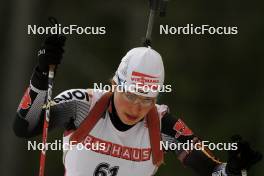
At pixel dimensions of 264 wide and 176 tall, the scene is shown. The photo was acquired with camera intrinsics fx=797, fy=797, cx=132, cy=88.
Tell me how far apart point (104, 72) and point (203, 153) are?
23.9ft

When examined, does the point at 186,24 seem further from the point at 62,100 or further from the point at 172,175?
the point at 62,100

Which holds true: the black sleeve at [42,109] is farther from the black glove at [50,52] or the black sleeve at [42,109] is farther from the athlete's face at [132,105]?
the athlete's face at [132,105]

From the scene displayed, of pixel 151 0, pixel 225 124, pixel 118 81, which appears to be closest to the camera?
pixel 118 81

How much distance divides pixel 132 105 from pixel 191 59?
317 inches

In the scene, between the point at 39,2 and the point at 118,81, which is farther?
the point at 39,2

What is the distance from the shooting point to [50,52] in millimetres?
4117

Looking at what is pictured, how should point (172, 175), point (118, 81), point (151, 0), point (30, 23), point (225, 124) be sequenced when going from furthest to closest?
1. point (225, 124)
2. point (172, 175)
3. point (30, 23)
4. point (151, 0)
5. point (118, 81)

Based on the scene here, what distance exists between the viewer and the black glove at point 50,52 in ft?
13.5

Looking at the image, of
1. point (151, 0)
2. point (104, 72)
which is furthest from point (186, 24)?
point (151, 0)

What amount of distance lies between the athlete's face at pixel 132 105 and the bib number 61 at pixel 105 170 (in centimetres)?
31

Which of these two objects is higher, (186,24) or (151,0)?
(186,24)

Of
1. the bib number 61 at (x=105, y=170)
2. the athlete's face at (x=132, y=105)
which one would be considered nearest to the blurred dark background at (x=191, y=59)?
the bib number 61 at (x=105, y=170)

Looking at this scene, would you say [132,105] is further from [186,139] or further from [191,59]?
[191,59]

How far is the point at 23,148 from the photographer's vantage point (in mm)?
10703
